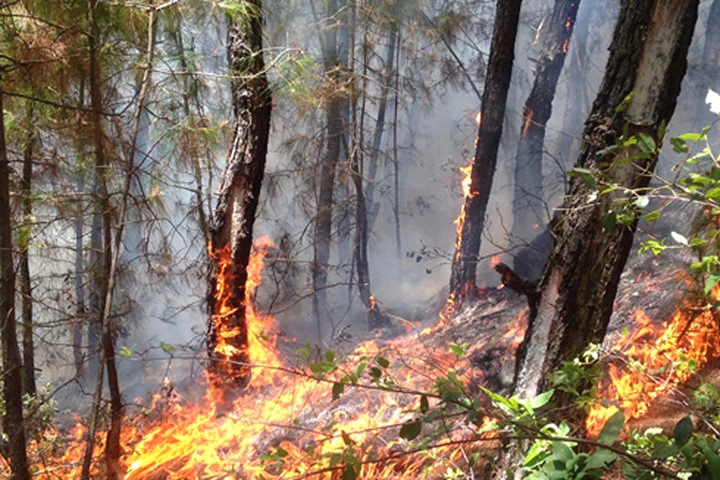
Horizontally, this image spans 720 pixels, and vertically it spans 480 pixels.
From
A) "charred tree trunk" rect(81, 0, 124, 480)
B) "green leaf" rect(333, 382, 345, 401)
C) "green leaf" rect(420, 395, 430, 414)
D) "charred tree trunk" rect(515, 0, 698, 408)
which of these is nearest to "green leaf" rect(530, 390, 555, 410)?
"green leaf" rect(420, 395, 430, 414)

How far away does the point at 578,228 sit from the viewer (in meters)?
2.69

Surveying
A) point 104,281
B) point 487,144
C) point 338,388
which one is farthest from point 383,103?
point 338,388

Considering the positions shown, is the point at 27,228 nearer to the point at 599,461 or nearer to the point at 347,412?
the point at 347,412

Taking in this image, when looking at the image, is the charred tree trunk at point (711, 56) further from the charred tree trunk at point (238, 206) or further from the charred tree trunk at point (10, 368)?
the charred tree trunk at point (10, 368)

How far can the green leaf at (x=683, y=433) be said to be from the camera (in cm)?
98

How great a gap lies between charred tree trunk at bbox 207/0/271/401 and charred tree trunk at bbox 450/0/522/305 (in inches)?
138

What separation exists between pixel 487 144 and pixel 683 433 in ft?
22.1

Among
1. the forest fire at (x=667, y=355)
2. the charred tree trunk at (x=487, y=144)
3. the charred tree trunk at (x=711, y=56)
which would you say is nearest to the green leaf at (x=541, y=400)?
the forest fire at (x=667, y=355)

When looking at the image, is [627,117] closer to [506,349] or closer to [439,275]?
[506,349]

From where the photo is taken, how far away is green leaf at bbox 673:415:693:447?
0.98 metres

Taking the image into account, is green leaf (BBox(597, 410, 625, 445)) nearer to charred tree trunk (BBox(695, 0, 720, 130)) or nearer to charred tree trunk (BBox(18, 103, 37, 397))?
charred tree trunk (BBox(18, 103, 37, 397))

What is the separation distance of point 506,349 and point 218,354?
3.55m

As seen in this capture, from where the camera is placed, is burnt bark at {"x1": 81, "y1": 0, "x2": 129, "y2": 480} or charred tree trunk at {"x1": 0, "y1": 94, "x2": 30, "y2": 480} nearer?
charred tree trunk at {"x1": 0, "y1": 94, "x2": 30, "y2": 480}

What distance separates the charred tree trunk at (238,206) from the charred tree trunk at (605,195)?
341 cm
